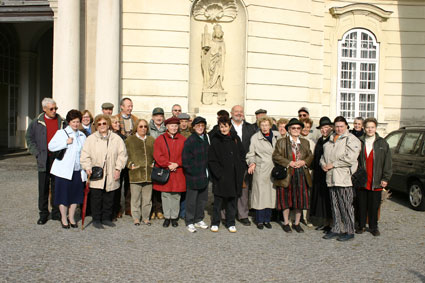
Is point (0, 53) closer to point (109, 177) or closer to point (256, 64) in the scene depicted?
point (256, 64)

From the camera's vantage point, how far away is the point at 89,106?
13344 mm

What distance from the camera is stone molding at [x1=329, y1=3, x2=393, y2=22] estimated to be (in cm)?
1544

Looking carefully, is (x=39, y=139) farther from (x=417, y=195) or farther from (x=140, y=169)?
(x=417, y=195)

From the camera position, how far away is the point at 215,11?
44.0 feet

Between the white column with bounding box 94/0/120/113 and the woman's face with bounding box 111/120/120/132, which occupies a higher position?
the white column with bounding box 94/0/120/113

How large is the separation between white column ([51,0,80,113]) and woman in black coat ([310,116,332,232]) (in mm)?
8010

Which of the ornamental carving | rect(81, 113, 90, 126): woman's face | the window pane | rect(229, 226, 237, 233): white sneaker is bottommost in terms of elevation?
rect(229, 226, 237, 233): white sneaker

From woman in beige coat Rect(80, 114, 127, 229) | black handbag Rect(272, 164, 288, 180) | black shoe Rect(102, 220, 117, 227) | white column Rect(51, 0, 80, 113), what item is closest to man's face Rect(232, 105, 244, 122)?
black handbag Rect(272, 164, 288, 180)

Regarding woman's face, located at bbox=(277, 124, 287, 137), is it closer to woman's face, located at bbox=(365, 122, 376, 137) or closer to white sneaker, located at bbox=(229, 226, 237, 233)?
woman's face, located at bbox=(365, 122, 376, 137)

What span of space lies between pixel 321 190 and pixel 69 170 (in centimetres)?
395

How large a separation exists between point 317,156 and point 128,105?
3.41 metres

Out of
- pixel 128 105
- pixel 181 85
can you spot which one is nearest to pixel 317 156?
pixel 128 105

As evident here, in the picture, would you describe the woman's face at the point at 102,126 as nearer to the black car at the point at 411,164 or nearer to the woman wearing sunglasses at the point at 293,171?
the woman wearing sunglasses at the point at 293,171

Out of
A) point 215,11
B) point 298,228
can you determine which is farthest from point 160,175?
point 215,11
